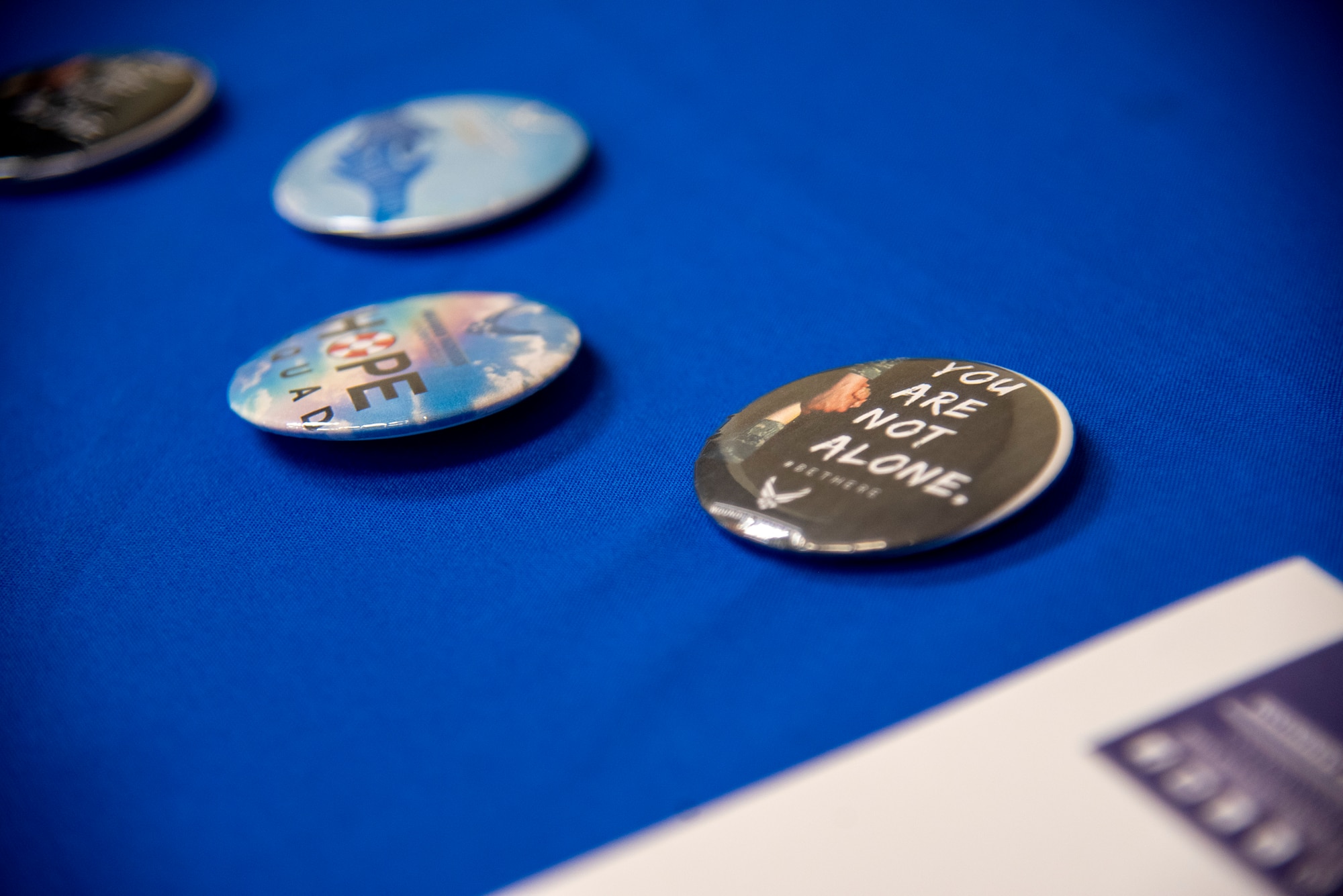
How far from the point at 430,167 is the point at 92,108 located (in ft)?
2.73

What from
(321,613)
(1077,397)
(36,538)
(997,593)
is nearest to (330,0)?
(36,538)

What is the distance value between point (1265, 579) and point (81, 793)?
1.12 metres

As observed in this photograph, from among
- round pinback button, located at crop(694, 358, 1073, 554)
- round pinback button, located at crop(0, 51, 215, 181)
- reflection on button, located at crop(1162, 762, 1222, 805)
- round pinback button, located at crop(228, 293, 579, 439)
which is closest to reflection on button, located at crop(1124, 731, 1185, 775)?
reflection on button, located at crop(1162, 762, 1222, 805)

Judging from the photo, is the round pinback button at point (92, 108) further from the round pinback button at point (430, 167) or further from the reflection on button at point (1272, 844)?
the reflection on button at point (1272, 844)

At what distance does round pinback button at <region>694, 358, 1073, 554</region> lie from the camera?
3.28 ft

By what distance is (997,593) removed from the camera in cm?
98

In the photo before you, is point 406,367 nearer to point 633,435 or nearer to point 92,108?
point 633,435

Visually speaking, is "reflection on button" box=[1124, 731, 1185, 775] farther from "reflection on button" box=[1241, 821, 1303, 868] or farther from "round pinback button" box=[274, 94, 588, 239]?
"round pinback button" box=[274, 94, 588, 239]

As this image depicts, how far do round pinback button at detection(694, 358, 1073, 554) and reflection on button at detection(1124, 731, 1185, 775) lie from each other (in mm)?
237

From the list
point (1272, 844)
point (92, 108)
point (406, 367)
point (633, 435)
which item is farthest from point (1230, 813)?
point (92, 108)

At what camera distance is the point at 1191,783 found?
0.80 metres

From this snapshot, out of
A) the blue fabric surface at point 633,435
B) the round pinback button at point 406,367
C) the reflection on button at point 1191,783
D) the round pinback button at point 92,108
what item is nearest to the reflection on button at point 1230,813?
the reflection on button at point 1191,783

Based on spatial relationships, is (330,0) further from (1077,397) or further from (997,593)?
(997,593)

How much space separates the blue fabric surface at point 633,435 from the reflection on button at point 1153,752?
0.13m
